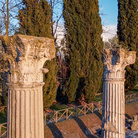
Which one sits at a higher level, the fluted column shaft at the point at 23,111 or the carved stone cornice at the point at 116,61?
the carved stone cornice at the point at 116,61

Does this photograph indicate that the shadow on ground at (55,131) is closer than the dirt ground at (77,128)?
Yes

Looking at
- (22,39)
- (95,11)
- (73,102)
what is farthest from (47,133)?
(95,11)

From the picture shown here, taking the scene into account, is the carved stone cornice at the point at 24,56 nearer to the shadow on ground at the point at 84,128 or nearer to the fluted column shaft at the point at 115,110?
the fluted column shaft at the point at 115,110

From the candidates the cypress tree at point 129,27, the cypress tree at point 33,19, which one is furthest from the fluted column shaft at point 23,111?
the cypress tree at point 129,27

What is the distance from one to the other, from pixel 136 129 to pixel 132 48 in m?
8.28

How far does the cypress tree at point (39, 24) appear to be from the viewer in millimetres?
9344

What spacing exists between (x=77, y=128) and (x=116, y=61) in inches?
198

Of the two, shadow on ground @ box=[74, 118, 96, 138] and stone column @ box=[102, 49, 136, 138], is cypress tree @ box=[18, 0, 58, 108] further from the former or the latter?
stone column @ box=[102, 49, 136, 138]

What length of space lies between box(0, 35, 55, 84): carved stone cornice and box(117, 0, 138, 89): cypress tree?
1427 centimetres

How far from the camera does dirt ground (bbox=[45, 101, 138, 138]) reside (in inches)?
328

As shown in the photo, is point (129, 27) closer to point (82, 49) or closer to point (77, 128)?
point (82, 49)

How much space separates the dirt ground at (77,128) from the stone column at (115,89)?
286 centimetres

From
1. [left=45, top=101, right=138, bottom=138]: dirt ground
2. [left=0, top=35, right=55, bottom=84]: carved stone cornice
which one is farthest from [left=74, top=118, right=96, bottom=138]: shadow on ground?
[left=0, top=35, right=55, bottom=84]: carved stone cornice

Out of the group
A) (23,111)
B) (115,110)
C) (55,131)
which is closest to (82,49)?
(55,131)
